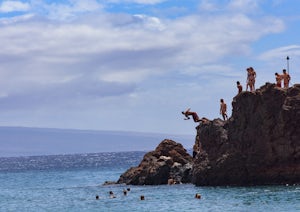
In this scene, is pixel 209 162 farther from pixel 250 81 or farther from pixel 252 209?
pixel 252 209

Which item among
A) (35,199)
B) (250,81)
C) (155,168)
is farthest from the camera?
(155,168)

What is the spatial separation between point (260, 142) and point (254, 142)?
60cm

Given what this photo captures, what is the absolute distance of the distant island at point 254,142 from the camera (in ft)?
190

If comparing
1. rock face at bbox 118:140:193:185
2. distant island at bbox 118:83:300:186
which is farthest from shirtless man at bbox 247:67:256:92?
rock face at bbox 118:140:193:185

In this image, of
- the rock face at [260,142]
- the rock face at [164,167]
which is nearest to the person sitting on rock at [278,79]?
the rock face at [260,142]

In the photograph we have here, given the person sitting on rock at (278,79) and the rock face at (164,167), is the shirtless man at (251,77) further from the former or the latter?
the rock face at (164,167)

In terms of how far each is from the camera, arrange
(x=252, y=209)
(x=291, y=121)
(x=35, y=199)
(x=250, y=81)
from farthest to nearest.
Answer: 1. (x=35, y=199)
2. (x=250, y=81)
3. (x=291, y=121)
4. (x=252, y=209)

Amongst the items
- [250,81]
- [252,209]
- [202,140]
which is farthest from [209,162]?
[252,209]

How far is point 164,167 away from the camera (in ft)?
239

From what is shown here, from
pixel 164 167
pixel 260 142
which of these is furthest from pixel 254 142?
pixel 164 167

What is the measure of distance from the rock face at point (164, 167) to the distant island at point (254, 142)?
6.51 meters

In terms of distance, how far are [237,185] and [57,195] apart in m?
19.2

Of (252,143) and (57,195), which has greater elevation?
(252,143)

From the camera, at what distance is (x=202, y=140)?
64.8 meters
